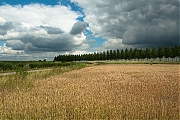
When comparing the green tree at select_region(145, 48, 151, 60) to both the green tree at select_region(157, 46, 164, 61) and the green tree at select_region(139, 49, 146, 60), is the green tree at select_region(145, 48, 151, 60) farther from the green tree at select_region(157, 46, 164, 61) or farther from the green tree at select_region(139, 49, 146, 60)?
the green tree at select_region(157, 46, 164, 61)

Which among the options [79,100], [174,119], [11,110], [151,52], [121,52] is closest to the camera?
[174,119]

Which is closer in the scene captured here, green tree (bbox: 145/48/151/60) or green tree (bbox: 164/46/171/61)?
green tree (bbox: 164/46/171/61)

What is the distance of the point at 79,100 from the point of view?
9.22 meters

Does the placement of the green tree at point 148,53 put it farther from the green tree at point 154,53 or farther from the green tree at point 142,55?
the green tree at point 142,55

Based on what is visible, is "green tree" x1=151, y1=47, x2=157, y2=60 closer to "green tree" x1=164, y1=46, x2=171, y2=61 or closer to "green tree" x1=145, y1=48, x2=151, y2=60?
"green tree" x1=145, y1=48, x2=151, y2=60

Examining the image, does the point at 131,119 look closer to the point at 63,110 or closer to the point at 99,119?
the point at 99,119

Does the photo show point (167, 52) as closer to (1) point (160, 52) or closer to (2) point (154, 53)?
(1) point (160, 52)

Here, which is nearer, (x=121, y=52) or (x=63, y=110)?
(x=63, y=110)

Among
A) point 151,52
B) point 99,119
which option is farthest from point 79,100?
point 151,52

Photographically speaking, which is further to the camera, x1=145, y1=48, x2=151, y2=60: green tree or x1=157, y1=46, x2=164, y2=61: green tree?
x1=145, y1=48, x2=151, y2=60: green tree

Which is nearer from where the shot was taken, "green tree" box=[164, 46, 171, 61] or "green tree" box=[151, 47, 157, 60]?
"green tree" box=[164, 46, 171, 61]

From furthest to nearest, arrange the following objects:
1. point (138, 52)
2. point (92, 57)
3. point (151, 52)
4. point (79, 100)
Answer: point (92, 57)
point (138, 52)
point (151, 52)
point (79, 100)

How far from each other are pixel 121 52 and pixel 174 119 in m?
138

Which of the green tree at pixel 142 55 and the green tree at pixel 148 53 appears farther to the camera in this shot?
the green tree at pixel 142 55
